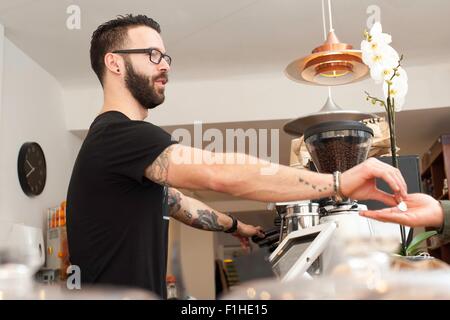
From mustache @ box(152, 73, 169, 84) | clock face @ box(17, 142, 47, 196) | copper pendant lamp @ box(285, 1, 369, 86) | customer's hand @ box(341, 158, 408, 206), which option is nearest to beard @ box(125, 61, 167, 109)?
mustache @ box(152, 73, 169, 84)

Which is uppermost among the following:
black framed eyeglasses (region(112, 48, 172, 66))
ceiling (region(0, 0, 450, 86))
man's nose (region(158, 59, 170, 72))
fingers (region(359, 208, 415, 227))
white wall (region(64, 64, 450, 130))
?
ceiling (region(0, 0, 450, 86))

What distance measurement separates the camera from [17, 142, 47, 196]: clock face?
13.2 ft

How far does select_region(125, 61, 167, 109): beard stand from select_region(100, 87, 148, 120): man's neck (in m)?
0.01

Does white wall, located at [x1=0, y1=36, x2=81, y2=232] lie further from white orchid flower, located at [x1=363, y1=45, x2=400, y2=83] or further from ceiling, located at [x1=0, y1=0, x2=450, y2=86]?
white orchid flower, located at [x1=363, y1=45, x2=400, y2=83]

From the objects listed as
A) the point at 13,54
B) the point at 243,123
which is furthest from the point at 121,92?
the point at 243,123

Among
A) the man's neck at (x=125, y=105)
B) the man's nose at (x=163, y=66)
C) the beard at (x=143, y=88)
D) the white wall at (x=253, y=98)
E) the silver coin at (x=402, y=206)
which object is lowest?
the silver coin at (x=402, y=206)

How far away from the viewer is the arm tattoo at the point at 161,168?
3.53 feet

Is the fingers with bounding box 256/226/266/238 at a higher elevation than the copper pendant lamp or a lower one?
lower

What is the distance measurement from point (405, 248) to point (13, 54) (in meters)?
3.53

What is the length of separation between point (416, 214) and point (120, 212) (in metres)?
0.61

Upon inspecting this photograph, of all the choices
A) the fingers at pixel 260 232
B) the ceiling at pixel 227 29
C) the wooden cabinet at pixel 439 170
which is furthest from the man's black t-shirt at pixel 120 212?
the wooden cabinet at pixel 439 170

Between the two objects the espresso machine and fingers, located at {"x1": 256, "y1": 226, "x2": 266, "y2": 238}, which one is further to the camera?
fingers, located at {"x1": 256, "y1": 226, "x2": 266, "y2": 238}

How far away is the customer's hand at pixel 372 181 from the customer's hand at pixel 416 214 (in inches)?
1.3

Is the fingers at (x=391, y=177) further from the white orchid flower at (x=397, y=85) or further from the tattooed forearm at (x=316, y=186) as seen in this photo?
the white orchid flower at (x=397, y=85)
